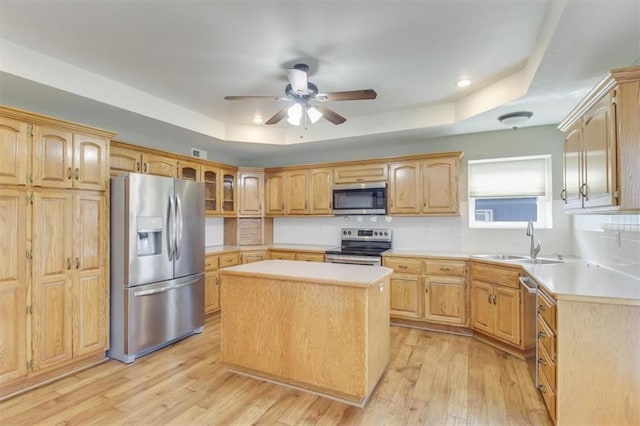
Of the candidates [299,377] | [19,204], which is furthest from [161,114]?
[299,377]

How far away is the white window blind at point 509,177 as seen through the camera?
3861 millimetres

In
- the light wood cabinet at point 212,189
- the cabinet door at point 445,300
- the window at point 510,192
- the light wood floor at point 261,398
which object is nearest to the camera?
the light wood floor at point 261,398

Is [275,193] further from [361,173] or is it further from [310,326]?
[310,326]

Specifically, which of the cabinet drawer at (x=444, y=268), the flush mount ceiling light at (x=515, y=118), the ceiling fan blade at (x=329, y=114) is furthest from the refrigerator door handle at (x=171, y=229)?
the flush mount ceiling light at (x=515, y=118)

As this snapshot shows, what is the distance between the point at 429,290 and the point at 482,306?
58 cm

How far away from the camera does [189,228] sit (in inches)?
144

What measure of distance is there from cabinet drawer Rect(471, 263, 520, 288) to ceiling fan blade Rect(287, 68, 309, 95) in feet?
8.49

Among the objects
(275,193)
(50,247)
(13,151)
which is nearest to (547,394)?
(50,247)

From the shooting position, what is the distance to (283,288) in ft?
8.43

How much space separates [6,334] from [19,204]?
3.22ft

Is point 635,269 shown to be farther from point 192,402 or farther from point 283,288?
point 192,402

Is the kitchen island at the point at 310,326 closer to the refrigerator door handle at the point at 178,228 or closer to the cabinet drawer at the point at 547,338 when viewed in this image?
the refrigerator door handle at the point at 178,228

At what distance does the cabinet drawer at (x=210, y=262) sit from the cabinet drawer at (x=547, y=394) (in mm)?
3588

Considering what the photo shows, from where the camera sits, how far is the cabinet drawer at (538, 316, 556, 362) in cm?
203
